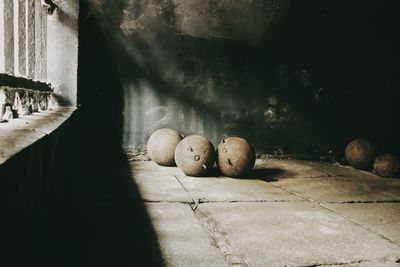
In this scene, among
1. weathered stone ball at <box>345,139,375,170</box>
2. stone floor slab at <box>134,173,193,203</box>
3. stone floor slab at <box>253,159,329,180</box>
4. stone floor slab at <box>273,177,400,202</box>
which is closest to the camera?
stone floor slab at <box>134,173,193,203</box>

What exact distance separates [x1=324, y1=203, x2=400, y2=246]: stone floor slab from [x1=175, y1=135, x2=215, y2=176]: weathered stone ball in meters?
1.51

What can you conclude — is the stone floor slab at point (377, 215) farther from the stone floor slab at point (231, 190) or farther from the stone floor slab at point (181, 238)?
the stone floor slab at point (181, 238)

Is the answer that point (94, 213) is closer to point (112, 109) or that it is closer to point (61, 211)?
point (61, 211)

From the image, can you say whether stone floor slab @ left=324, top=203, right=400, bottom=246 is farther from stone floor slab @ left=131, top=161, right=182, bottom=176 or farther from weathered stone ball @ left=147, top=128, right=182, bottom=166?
weathered stone ball @ left=147, top=128, right=182, bottom=166

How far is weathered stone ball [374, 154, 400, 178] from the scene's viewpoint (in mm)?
5078

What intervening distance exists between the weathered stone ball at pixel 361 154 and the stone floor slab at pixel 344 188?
0.61m

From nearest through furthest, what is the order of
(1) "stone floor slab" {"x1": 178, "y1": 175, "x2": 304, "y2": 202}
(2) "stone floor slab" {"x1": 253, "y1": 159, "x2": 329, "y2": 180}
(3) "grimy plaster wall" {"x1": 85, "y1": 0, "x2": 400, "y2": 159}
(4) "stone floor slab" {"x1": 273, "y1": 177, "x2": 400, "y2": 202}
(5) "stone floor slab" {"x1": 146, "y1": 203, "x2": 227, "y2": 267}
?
(5) "stone floor slab" {"x1": 146, "y1": 203, "x2": 227, "y2": 267} < (1) "stone floor slab" {"x1": 178, "y1": 175, "x2": 304, "y2": 202} < (4) "stone floor slab" {"x1": 273, "y1": 177, "x2": 400, "y2": 202} < (2) "stone floor slab" {"x1": 253, "y1": 159, "x2": 329, "y2": 180} < (3) "grimy plaster wall" {"x1": 85, "y1": 0, "x2": 400, "y2": 159}

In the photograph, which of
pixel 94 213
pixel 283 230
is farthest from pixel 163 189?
pixel 283 230

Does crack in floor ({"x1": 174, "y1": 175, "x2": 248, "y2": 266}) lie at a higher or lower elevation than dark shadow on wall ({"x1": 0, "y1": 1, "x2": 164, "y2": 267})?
lower

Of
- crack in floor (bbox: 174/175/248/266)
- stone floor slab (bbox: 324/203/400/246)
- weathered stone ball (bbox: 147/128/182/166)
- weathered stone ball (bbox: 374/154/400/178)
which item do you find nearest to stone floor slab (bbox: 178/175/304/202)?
crack in floor (bbox: 174/175/248/266)

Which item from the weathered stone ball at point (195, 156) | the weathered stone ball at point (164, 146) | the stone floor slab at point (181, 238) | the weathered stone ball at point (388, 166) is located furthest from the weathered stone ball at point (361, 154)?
the stone floor slab at point (181, 238)

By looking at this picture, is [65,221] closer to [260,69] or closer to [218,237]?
[218,237]

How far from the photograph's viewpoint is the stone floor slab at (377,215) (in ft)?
9.41

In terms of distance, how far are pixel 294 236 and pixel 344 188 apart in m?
1.96
